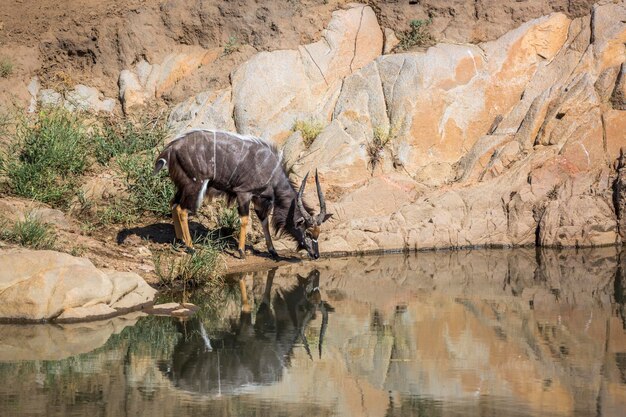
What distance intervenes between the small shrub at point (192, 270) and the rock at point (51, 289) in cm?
154

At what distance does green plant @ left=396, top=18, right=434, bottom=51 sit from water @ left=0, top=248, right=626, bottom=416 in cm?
573

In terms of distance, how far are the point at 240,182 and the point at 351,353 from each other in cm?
486

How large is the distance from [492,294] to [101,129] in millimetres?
8407

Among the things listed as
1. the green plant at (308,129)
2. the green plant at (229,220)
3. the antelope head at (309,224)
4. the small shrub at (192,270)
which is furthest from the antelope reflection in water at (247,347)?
the green plant at (308,129)

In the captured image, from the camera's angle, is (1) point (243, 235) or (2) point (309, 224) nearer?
(1) point (243, 235)

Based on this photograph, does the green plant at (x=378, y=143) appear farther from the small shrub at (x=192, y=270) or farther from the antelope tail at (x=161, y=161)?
the small shrub at (x=192, y=270)

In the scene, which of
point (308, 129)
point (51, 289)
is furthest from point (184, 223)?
point (308, 129)

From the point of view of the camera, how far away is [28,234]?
35.7ft

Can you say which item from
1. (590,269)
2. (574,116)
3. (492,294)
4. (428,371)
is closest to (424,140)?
(574,116)

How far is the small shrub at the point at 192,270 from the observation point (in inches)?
426

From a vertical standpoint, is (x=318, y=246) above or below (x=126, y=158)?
below

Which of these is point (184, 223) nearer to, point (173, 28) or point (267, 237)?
point (267, 237)

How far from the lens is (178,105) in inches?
656

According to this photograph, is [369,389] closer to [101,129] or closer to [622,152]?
[622,152]
